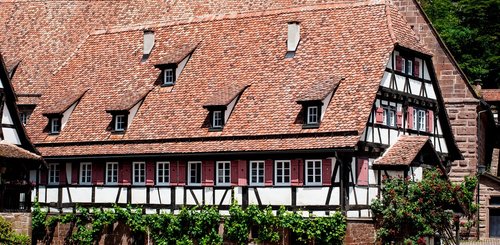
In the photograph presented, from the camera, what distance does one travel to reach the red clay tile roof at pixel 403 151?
49500 millimetres

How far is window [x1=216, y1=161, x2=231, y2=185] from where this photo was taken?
51.0 metres

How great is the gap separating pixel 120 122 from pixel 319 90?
32.6 feet

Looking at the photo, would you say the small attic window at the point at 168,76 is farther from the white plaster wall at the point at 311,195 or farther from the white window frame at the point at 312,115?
the white plaster wall at the point at 311,195

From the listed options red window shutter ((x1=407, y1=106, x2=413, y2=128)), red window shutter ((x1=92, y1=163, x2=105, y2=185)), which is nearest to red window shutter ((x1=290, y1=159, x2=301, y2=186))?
red window shutter ((x1=407, y1=106, x2=413, y2=128))

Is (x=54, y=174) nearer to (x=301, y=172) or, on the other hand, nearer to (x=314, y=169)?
(x=301, y=172)

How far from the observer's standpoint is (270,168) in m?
49.5

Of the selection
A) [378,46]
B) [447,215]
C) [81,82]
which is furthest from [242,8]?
[447,215]

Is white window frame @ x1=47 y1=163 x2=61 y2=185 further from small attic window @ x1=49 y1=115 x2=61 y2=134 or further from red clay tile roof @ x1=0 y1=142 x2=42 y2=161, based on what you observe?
red clay tile roof @ x1=0 y1=142 x2=42 y2=161

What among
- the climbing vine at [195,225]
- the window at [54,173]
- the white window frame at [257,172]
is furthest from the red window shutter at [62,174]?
the white window frame at [257,172]

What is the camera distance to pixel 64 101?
58.2 metres

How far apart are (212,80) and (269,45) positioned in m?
2.70

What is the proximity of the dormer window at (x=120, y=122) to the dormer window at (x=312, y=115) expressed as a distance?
9192mm

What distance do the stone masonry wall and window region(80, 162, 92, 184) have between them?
16.8 meters

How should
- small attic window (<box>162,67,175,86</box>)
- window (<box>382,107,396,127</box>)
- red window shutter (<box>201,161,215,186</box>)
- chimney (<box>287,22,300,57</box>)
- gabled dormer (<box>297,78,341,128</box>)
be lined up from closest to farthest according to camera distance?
gabled dormer (<box>297,78,341,128</box>) → window (<box>382,107,396,127</box>) → red window shutter (<box>201,161,215,186</box>) → chimney (<box>287,22,300,57</box>) → small attic window (<box>162,67,175,86</box>)
